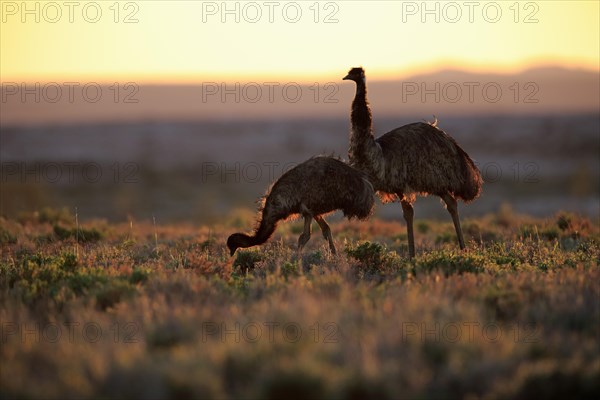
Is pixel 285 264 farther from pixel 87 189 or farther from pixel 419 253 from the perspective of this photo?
pixel 87 189

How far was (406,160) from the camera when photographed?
39.6ft

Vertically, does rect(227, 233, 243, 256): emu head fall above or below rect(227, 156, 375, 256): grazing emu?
below

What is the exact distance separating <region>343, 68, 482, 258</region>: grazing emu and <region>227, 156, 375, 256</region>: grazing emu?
0.41 meters

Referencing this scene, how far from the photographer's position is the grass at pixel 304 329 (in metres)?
5.57

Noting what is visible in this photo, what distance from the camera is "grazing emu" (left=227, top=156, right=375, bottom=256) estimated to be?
11.6 m

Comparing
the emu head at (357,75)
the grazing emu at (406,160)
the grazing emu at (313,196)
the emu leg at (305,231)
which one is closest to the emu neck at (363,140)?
the grazing emu at (406,160)

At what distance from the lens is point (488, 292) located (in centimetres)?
808

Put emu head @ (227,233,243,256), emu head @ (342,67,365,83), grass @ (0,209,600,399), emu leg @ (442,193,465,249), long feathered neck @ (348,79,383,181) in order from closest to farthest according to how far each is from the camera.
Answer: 1. grass @ (0,209,600,399)
2. emu head @ (227,233,243,256)
3. long feathered neck @ (348,79,383,181)
4. emu head @ (342,67,365,83)
5. emu leg @ (442,193,465,249)

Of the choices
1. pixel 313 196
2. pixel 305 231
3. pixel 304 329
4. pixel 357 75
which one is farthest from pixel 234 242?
pixel 304 329

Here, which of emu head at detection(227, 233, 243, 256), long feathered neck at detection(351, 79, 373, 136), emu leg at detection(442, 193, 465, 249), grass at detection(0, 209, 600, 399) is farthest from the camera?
emu leg at detection(442, 193, 465, 249)

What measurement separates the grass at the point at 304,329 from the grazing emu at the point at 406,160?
5.55ft

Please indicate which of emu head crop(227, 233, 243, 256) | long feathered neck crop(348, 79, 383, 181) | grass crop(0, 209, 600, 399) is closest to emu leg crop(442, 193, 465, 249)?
long feathered neck crop(348, 79, 383, 181)

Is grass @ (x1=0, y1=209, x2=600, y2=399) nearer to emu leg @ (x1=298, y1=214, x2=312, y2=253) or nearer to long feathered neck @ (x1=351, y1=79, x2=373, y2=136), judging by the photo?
emu leg @ (x1=298, y1=214, x2=312, y2=253)

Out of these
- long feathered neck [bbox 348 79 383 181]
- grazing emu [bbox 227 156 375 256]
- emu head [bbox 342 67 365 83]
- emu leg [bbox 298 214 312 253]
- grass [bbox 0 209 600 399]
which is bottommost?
grass [bbox 0 209 600 399]
